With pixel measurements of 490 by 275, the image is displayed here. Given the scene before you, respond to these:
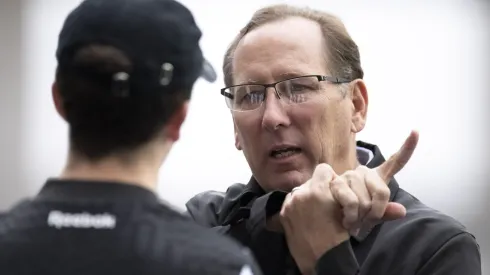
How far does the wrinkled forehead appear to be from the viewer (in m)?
1.55

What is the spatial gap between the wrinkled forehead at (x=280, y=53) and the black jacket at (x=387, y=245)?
0.26 meters

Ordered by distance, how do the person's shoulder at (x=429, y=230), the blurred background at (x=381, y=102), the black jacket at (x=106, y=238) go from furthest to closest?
the blurred background at (x=381, y=102)
the person's shoulder at (x=429, y=230)
the black jacket at (x=106, y=238)

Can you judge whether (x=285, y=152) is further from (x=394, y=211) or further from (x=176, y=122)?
(x=176, y=122)

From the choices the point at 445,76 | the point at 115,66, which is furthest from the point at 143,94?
the point at 445,76

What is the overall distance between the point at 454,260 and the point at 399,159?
204 mm

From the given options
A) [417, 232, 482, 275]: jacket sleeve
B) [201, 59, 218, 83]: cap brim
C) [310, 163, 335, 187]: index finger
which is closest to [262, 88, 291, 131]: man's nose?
[310, 163, 335, 187]: index finger

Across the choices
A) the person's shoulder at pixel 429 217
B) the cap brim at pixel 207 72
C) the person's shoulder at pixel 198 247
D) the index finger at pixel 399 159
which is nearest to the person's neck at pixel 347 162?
the person's shoulder at pixel 429 217

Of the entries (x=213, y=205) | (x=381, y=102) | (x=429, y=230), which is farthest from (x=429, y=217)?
(x=381, y=102)

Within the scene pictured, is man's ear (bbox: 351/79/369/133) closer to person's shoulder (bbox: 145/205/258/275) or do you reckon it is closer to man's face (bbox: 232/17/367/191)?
man's face (bbox: 232/17/367/191)

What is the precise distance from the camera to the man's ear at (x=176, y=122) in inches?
35.9

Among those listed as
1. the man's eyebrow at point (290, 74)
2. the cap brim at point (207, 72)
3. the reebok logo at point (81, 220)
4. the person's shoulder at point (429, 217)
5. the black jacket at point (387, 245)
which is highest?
the cap brim at point (207, 72)

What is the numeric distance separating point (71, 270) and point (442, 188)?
7.44 feet

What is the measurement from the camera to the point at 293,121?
5.04 ft

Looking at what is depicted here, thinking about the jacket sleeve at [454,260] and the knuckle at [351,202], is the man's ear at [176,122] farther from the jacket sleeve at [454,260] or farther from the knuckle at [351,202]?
the jacket sleeve at [454,260]
